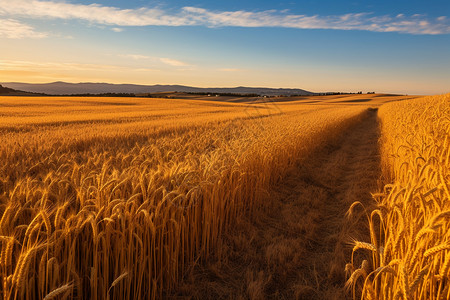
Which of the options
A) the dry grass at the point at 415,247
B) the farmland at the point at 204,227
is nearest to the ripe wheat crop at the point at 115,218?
the farmland at the point at 204,227

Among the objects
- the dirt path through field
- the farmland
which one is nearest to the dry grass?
the farmland

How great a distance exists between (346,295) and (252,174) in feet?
6.97

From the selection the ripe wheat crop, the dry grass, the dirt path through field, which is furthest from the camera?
the dirt path through field

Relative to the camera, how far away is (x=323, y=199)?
502cm

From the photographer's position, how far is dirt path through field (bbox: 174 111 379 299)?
258 centimetres

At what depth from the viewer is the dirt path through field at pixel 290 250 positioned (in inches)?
102

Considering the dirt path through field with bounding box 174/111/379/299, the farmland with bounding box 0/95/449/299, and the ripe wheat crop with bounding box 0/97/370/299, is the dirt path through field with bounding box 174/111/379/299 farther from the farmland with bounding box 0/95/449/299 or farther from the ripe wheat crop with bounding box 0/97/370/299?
the ripe wheat crop with bounding box 0/97/370/299

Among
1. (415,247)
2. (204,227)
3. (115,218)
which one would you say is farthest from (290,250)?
(115,218)

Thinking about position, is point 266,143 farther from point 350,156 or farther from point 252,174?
point 350,156

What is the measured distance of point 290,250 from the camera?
3193 mm

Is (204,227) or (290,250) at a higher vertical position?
(204,227)

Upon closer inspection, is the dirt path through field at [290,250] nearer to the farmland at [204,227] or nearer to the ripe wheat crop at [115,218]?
the farmland at [204,227]

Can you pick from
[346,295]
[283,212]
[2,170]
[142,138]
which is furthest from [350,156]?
[2,170]

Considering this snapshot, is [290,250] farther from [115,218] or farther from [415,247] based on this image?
[115,218]
